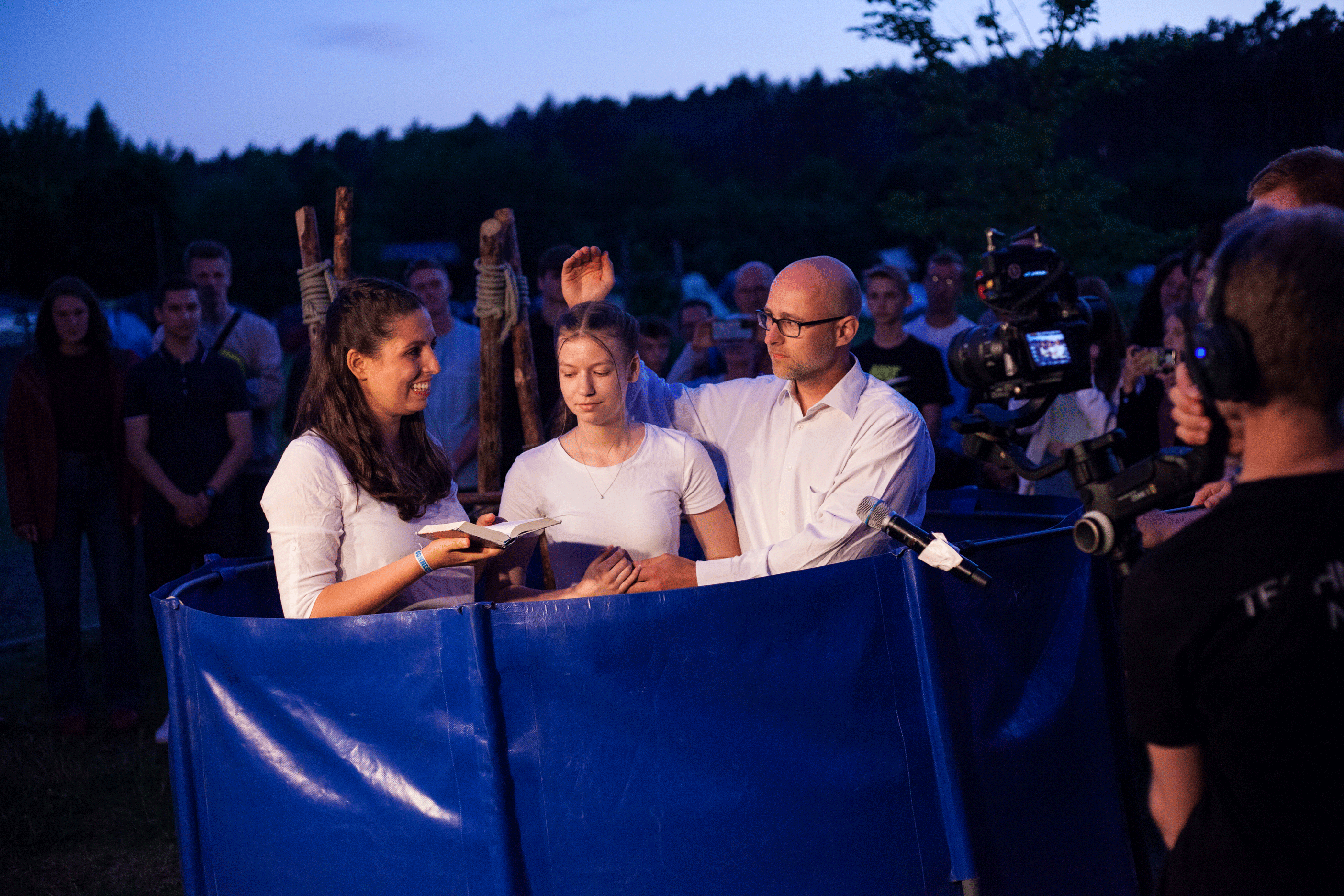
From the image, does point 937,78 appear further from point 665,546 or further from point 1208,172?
point 1208,172

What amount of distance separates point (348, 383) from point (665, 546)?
1182 millimetres

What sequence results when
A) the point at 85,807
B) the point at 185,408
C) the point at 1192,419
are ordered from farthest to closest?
the point at 185,408 < the point at 85,807 < the point at 1192,419

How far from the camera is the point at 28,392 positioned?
661cm

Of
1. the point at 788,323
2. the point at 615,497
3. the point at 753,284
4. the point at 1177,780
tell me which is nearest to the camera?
the point at 1177,780

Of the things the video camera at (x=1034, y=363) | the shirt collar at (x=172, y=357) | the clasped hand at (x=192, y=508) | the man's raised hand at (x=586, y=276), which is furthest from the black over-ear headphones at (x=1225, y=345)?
the shirt collar at (x=172, y=357)

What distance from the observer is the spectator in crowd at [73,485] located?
260 inches

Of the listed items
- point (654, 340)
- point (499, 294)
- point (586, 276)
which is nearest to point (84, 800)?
point (499, 294)

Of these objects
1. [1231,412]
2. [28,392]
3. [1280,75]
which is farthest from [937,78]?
[1231,412]

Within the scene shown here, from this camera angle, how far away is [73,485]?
669 centimetres

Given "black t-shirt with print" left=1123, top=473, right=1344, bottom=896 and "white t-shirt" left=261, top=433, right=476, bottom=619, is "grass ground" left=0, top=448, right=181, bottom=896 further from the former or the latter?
"black t-shirt with print" left=1123, top=473, right=1344, bottom=896

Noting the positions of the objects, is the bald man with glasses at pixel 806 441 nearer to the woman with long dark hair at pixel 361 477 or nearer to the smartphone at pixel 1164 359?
the woman with long dark hair at pixel 361 477

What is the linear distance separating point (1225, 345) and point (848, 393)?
2.32m

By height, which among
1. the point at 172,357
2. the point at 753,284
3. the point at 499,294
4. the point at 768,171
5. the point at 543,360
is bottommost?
the point at 543,360

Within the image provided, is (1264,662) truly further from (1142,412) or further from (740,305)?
(740,305)
